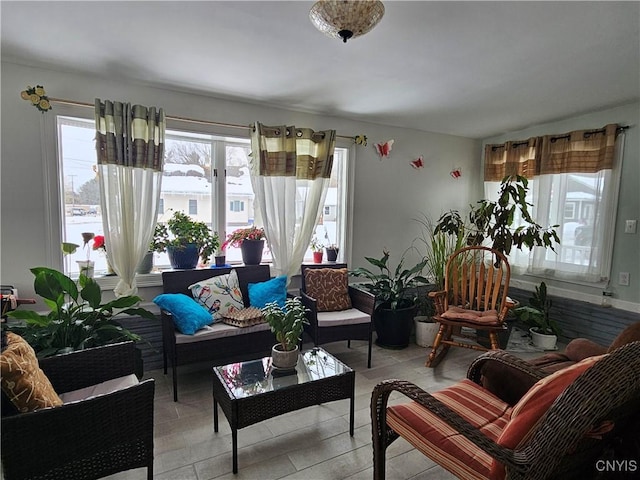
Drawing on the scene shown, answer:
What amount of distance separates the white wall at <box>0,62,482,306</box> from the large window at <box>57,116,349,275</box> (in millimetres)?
138

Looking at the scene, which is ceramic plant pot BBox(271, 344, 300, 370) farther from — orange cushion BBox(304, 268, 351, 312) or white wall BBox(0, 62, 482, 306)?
white wall BBox(0, 62, 482, 306)

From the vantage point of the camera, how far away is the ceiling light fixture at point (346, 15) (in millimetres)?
1508

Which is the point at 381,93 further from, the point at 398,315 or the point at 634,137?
the point at 634,137

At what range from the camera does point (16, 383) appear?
4.19 ft

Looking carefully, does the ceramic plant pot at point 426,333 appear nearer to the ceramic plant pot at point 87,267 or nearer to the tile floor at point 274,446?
the tile floor at point 274,446

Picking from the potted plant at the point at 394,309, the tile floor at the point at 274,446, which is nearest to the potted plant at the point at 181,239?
the tile floor at the point at 274,446

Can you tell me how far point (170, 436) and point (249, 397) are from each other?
2.25ft

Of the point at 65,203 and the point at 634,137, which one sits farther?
the point at 634,137

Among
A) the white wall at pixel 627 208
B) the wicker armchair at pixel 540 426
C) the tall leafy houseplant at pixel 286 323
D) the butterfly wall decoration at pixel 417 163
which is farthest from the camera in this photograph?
the butterfly wall decoration at pixel 417 163

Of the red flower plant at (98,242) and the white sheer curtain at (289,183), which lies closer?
the red flower plant at (98,242)

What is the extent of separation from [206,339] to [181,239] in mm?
903

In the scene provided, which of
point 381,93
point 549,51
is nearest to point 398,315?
point 381,93

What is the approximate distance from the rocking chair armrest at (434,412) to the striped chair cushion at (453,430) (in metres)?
0.04

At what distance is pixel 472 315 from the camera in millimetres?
2953
